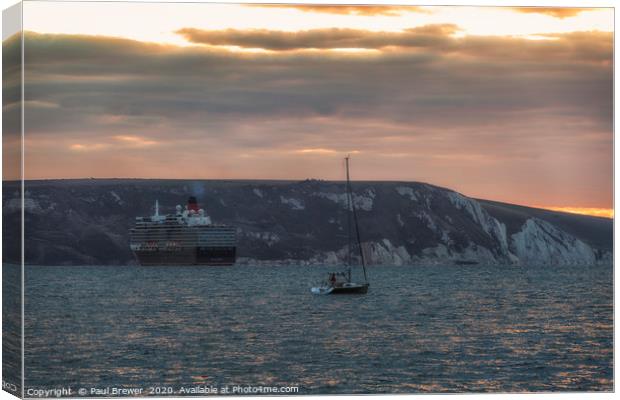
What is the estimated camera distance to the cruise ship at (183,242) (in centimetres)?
14188

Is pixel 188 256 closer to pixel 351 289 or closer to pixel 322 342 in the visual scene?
pixel 351 289

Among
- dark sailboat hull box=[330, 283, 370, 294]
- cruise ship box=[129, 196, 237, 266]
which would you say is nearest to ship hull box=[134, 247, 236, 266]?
cruise ship box=[129, 196, 237, 266]

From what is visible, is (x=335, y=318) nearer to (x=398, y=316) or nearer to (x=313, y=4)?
(x=398, y=316)

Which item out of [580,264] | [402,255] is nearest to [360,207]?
[402,255]

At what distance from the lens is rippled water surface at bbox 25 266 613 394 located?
29.3 meters

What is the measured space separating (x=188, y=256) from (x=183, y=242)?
2.00 m

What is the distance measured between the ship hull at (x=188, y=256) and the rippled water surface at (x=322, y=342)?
69610 millimetres

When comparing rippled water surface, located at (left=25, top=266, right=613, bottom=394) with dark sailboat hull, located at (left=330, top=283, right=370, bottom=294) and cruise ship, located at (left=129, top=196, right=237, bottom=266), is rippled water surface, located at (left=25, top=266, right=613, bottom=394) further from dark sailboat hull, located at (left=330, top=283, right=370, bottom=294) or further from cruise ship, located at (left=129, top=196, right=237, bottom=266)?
cruise ship, located at (left=129, top=196, right=237, bottom=266)

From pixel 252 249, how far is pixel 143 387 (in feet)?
437

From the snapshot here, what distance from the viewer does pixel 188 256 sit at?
143m

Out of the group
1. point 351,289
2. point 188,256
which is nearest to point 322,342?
point 351,289

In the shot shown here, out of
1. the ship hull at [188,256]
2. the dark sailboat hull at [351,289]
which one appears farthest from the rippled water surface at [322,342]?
the ship hull at [188,256]

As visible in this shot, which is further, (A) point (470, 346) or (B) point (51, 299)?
(B) point (51, 299)

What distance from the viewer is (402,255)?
166 meters
